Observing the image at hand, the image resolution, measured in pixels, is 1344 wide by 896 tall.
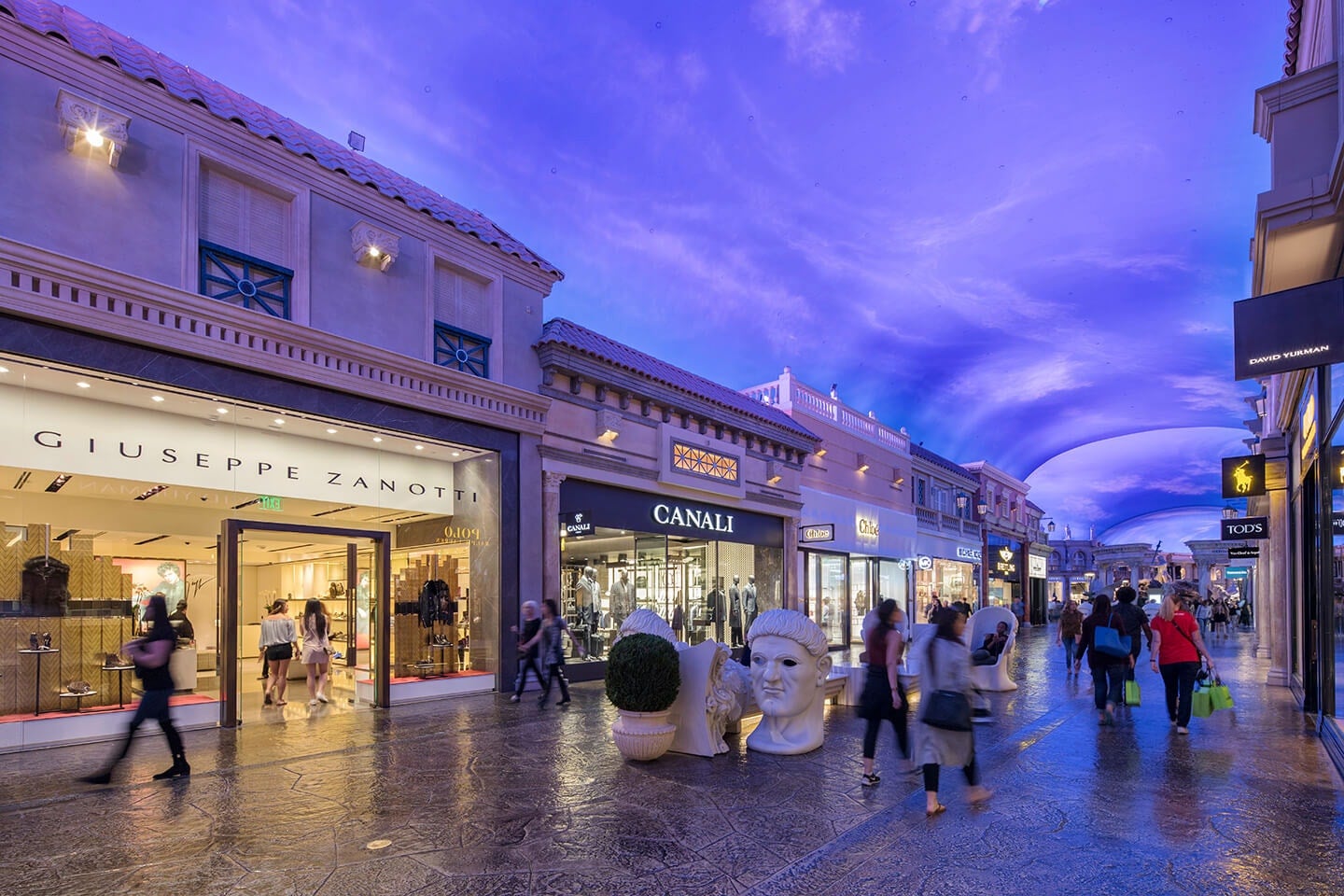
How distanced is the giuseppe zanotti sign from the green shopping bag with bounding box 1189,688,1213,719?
34.8 feet

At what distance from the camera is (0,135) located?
826 cm

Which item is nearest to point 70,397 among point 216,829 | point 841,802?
point 216,829

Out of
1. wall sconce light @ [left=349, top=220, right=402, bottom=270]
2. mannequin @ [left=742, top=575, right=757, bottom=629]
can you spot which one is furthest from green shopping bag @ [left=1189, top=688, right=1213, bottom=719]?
wall sconce light @ [left=349, top=220, right=402, bottom=270]

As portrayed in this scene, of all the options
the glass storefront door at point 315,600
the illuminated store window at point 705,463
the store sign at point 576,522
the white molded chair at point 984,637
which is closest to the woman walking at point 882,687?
the white molded chair at point 984,637

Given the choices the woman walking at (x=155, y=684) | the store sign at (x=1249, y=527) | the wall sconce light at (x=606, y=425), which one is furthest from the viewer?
the wall sconce light at (x=606, y=425)

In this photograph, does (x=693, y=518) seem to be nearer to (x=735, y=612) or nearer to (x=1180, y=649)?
(x=735, y=612)

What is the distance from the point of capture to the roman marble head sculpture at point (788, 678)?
25.7 feet

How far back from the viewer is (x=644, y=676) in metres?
7.46

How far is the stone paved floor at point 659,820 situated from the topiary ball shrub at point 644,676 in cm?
60

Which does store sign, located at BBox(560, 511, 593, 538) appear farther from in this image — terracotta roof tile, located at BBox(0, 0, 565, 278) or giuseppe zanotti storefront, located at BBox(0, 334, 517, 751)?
terracotta roof tile, located at BBox(0, 0, 565, 278)

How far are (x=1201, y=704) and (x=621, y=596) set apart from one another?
10.0 m

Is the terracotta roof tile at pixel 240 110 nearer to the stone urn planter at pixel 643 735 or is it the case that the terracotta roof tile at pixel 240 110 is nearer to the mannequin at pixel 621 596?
the mannequin at pixel 621 596

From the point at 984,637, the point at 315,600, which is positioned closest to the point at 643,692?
the point at 315,600

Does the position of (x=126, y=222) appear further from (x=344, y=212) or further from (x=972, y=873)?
(x=972, y=873)
